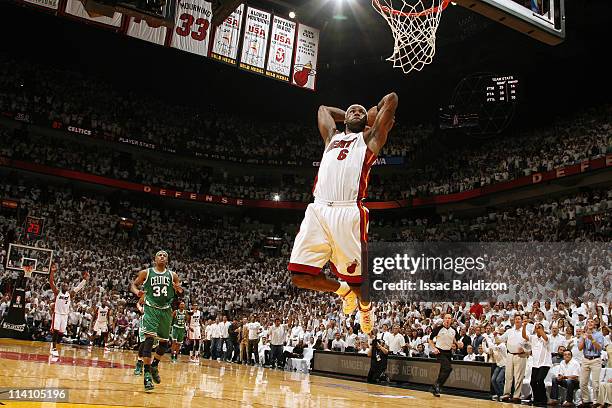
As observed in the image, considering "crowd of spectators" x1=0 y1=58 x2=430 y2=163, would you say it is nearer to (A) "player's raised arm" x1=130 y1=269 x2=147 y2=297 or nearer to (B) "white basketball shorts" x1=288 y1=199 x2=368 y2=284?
(A) "player's raised arm" x1=130 y1=269 x2=147 y2=297

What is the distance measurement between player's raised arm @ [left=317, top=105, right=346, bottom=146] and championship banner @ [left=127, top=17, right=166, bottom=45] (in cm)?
1077

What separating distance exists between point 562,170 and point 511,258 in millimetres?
6035

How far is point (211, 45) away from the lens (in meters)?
15.8

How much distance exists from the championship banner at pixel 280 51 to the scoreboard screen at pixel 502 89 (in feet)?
34.0

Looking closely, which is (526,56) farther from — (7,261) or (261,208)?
(7,261)

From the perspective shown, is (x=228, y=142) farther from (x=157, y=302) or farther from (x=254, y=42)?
(x=157, y=302)

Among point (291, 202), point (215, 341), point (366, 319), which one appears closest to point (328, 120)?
point (366, 319)

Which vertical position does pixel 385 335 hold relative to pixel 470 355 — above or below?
above

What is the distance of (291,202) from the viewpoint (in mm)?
31141

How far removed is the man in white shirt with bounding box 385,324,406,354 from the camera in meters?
14.9

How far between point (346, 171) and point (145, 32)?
11830 mm

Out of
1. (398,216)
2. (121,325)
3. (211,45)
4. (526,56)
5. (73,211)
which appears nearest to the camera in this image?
(211,45)

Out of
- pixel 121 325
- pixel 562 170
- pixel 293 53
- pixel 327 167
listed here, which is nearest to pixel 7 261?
pixel 121 325

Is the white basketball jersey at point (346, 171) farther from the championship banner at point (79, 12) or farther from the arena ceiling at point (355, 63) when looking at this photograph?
the arena ceiling at point (355, 63)
